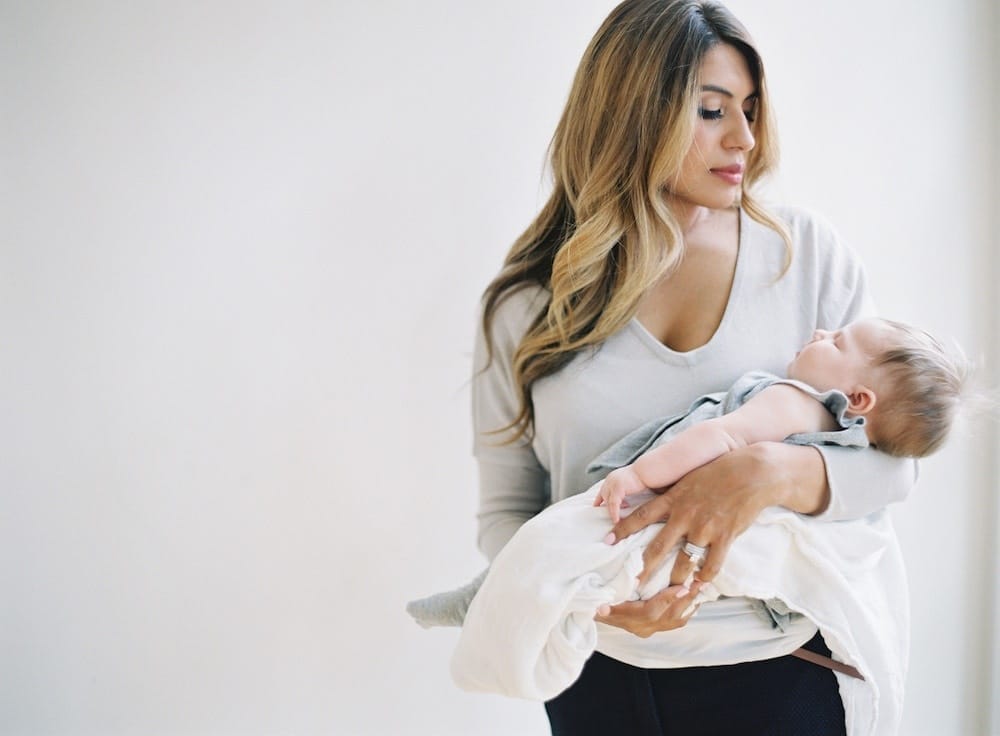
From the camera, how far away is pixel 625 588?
1.01m

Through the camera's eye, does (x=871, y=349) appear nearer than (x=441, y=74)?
Yes

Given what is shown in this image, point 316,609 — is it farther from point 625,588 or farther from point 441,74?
point 441,74

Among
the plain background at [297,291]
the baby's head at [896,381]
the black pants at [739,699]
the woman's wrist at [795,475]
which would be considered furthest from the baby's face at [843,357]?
the plain background at [297,291]

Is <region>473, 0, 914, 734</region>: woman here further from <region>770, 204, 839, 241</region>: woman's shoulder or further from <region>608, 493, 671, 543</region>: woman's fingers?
<region>608, 493, 671, 543</region>: woman's fingers

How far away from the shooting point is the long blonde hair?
1257 mm

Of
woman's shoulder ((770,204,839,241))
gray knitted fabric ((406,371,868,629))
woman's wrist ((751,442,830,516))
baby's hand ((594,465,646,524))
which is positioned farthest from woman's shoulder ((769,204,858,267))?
baby's hand ((594,465,646,524))

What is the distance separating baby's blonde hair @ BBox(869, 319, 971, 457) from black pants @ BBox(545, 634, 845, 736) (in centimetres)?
29

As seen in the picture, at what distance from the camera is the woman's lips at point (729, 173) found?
1290 mm

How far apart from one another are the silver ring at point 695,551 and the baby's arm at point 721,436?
0.09 m

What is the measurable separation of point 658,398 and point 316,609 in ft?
3.06

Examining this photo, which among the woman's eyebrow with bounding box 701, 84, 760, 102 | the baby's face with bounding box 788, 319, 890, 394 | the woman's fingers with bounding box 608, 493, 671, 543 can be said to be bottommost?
the woman's fingers with bounding box 608, 493, 671, 543

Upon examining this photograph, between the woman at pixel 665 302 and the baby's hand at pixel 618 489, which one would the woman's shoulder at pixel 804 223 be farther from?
the baby's hand at pixel 618 489

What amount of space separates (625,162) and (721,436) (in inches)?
18.2

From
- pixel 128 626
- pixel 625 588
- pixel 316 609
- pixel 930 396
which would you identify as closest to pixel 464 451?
pixel 316 609
